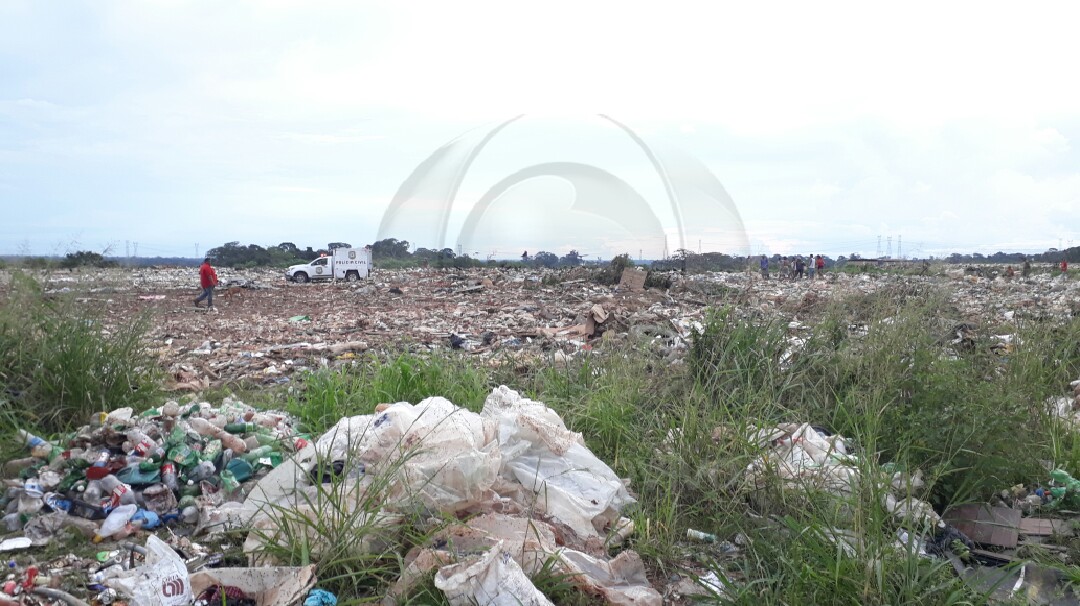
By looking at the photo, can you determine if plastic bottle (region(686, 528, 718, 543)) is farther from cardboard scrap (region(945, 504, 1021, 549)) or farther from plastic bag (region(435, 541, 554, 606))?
cardboard scrap (region(945, 504, 1021, 549))

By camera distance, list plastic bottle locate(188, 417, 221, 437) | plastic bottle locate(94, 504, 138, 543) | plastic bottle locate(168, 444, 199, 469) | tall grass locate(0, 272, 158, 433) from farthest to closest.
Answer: tall grass locate(0, 272, 158, 433)
plastic bottle locate(188, 417, 221, 437)
plastic bottle locate(168, 444, 199, 469)
plastic bottle locate(94, 504, 138, 543)

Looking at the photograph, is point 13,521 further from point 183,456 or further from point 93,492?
point 183,456

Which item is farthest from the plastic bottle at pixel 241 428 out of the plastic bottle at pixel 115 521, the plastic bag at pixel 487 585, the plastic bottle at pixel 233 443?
the plastic bag at pixel 487 585

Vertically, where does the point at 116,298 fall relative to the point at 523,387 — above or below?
above

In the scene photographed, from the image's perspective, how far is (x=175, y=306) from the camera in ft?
41.6

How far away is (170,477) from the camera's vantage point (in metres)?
2.94

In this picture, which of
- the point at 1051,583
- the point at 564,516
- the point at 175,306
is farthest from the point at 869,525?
the point at 175,306

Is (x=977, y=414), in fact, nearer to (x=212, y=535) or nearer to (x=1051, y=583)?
(x=1051, y=583)

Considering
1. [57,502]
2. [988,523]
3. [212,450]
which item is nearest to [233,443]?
[212,450]

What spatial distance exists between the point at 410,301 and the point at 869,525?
37.7 feet

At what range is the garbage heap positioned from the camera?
209cm

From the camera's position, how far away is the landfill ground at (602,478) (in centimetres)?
216

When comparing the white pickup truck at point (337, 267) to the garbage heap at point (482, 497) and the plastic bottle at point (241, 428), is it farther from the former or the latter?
the garbage heap at point (482, 497)

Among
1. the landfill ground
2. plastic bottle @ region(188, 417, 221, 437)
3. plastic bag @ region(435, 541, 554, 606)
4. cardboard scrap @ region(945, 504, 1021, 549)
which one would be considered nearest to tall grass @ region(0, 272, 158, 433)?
the landfill ground
